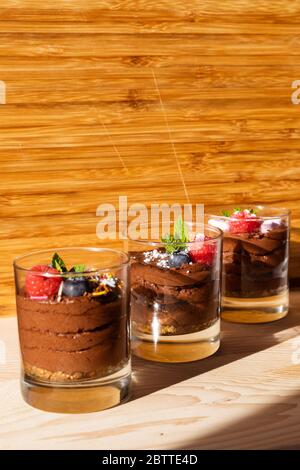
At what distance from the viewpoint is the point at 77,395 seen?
950 millimetres

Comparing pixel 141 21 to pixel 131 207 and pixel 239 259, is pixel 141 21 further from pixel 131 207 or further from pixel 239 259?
pixel 239 259

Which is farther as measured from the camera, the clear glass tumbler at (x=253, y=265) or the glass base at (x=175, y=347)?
the clear glass tumbler at (x=253, y=265)

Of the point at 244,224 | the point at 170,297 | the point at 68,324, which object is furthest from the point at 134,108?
the point at 68,324

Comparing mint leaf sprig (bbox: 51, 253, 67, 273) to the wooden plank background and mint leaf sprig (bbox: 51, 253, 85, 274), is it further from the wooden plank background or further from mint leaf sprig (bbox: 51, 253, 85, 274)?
the wooden plank background

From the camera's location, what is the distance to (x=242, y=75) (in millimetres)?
1394

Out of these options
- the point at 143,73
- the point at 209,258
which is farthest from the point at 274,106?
the point at 209,258

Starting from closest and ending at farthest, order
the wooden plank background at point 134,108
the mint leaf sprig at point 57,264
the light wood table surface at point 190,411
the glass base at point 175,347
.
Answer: the light wood table surface at point 190,411 < the mint leaf sprig at point 57,264 < the glass base at point 175,347 < the wooden plank background at point 134,108

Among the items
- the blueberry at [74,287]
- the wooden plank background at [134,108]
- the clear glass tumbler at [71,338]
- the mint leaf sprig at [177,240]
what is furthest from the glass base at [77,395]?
the wooden plank background at [134,108]

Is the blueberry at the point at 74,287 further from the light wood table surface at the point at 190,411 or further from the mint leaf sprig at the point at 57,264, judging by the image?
the light wood table surface at the point at 190,411

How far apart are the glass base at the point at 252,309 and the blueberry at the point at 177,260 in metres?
0.23

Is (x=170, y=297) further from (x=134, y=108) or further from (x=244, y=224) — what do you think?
(x=134, y=108)

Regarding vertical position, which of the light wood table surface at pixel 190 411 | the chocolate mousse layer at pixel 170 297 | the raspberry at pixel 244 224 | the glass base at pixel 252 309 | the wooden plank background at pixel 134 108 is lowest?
the light wood table surface at pixel 190 411

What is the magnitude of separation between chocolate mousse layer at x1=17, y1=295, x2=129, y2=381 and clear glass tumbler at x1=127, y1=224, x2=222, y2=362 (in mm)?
145

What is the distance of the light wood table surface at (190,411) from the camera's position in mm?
880
